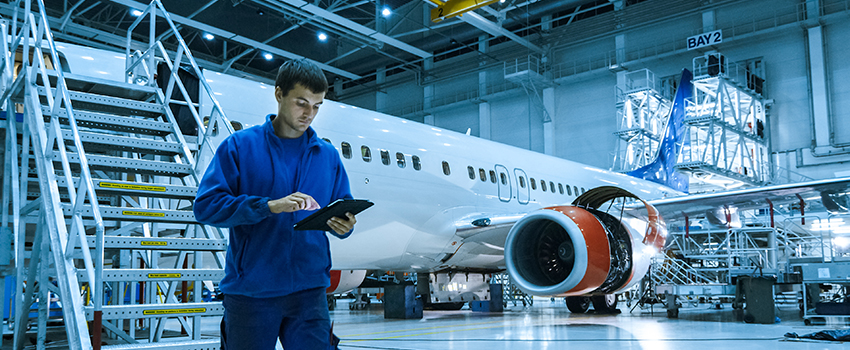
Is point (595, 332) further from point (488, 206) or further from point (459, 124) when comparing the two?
point (459, 124)

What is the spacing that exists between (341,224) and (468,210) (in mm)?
7591

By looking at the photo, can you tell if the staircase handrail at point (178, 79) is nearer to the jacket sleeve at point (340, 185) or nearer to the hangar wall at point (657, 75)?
the jacket sleeve at point (340, 185)

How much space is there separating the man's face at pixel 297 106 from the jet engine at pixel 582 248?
5.20 metres

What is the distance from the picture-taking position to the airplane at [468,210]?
704 centimetres

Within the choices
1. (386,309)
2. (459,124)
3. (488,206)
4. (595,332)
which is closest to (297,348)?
(595,332)

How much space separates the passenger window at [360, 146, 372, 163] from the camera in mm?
7922

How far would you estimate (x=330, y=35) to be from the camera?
25.1m

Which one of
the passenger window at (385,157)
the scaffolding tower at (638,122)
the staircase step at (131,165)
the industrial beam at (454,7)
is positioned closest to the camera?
the staircase step at (131,165)

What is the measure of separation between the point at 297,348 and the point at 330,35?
23981 millimetres

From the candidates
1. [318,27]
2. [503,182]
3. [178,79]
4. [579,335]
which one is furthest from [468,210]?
[318,27]

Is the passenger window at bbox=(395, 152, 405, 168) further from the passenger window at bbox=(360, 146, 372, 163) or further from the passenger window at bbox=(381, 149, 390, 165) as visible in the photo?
the passenger window at bbox=(360, 146, 372, 163)

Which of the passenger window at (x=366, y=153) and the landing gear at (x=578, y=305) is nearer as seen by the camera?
the passenger window at (x=366, y=153)

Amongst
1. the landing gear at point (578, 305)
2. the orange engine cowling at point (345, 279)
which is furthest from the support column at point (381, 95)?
the orange engine cowling at point (345, 279)

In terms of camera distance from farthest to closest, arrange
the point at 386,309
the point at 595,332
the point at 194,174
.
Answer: the point at 386,309, the point at 595,332, the point at 194,174
